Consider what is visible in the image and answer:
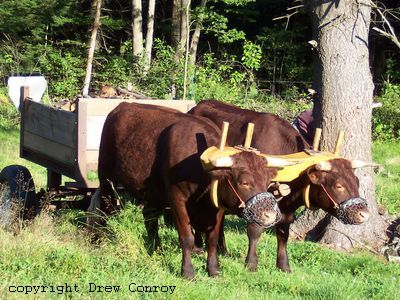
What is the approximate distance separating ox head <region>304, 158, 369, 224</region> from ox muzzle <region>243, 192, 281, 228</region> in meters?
0.92

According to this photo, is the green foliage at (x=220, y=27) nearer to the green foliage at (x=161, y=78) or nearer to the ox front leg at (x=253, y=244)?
the green foliage at (x=161, y=78)

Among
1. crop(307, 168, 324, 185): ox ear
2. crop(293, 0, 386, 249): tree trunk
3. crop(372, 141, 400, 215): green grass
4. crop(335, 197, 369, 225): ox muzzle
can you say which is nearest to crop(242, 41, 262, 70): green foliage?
crop(372, 141, 400, 215): green grass

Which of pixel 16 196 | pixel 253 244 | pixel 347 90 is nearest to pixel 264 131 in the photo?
pixel 347 90

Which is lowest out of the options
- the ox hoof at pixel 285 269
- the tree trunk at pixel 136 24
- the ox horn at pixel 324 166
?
the ox hoof at pixel 285 269

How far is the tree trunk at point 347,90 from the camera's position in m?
10.1

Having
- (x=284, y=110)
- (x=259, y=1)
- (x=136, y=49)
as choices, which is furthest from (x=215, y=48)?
(x=284, y=110)

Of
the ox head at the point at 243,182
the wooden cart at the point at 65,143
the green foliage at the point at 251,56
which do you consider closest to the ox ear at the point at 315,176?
the ox head at the point at 243,182

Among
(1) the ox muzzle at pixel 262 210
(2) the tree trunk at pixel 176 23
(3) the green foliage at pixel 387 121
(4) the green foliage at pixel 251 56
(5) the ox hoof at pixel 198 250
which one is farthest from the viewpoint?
(2) the tree trunk at pixel 176 23

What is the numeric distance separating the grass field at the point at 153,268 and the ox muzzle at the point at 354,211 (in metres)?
0.62

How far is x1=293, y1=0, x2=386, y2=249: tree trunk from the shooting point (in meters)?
10.1

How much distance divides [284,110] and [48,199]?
1096 cm

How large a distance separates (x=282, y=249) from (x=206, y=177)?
4.61 ft

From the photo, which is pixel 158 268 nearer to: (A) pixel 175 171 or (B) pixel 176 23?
(A) pixel 175 171

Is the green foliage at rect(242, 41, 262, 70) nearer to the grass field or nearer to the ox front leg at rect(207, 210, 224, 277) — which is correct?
the grass field
